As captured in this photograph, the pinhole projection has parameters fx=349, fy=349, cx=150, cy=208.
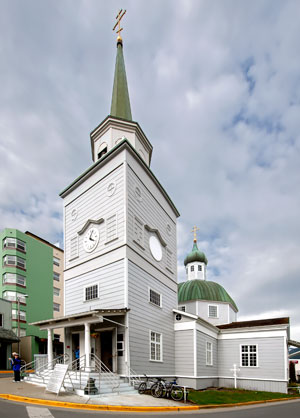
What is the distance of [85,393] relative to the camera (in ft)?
42.6

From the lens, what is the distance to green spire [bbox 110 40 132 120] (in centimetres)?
2507

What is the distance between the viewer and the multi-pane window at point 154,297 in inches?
806

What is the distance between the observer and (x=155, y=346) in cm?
1980

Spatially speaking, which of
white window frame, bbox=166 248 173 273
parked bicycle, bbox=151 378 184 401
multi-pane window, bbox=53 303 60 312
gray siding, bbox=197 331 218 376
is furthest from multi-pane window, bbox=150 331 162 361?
multi-pane window, bbox=53 303 60 312

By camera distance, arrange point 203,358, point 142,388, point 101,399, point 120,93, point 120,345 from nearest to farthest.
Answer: point 101,399, point 142,388, point 120,345, point 203,358, point 120,93

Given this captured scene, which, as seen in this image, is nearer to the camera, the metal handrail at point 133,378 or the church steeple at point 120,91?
the metal handrail at point 133,378

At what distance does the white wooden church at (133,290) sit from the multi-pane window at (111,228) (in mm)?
62

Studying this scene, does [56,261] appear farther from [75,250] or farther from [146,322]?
[146,322]

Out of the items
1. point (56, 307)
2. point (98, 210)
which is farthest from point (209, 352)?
point (56, 307)

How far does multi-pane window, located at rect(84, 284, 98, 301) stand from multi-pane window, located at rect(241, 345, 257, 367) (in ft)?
41.8

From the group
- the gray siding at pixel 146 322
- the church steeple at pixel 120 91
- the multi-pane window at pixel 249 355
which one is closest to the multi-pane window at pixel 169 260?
the gray siding at pixel 146 322

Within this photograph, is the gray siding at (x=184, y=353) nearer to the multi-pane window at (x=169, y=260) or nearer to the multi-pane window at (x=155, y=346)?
the multi-pane window at (x=155, y=346)

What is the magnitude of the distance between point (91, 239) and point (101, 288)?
3.17 meters

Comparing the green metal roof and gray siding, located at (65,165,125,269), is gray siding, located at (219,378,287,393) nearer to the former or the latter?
gray siding, located at (65,165,125,269)
